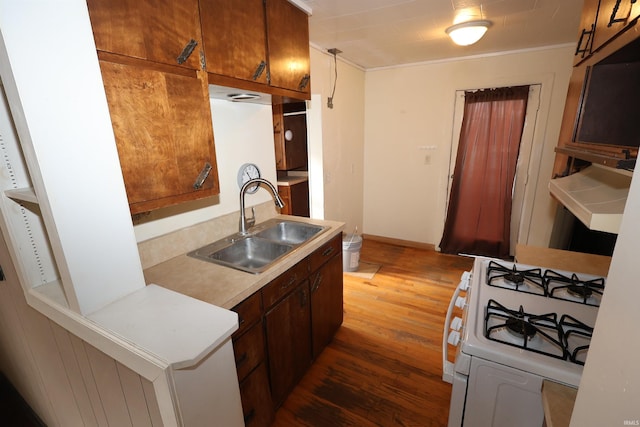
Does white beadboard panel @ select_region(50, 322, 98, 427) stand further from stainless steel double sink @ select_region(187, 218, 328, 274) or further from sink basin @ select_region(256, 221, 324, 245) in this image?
sink basin @ select_region(256, 221, 324, 245)

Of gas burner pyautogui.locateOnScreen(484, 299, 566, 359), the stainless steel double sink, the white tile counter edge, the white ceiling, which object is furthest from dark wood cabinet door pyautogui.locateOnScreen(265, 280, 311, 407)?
the white ceiling

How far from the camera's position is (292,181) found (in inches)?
131

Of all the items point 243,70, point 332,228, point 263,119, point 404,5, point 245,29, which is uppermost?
point 404,5

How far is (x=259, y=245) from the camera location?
1799mm

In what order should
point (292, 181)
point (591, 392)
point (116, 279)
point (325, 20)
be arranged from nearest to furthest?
point (591, 392) → point (116, 279) → point (325, 20) → point (292, 181)

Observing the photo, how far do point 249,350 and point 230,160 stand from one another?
1.15 meters

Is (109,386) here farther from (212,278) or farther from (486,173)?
(486,173)

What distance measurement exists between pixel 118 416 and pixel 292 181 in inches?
104

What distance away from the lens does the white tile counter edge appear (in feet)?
2.25

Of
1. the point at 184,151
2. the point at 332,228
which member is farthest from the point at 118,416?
the point at 332,228

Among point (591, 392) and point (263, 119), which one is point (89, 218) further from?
point (263, 119)

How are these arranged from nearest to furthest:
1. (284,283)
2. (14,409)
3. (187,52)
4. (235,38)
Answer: (187,52)
(235,38)
(284,283)
(14,409)

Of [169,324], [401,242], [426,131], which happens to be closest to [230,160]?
[169,324]

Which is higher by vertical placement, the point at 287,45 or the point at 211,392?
the point at 287,45
